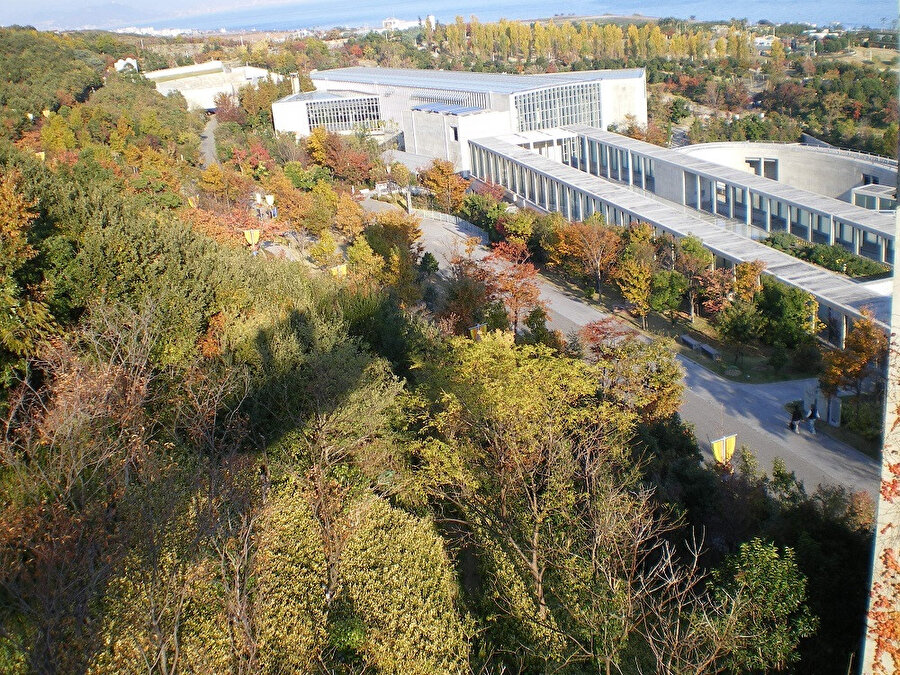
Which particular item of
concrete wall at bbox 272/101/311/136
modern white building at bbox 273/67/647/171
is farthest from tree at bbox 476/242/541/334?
concrete wall at bbox 272/101/311/136

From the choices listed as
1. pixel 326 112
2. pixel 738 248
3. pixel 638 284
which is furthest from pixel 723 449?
pixel 326 112

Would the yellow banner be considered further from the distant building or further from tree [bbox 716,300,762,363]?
the distant building

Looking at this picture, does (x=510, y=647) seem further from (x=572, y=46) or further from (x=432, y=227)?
(x=572, y=46)

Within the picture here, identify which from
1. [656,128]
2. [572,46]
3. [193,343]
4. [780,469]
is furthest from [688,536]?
[572,46]

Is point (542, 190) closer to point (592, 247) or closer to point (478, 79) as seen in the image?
point (592, 247)

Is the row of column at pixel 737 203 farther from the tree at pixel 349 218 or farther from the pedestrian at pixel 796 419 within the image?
the tree at pixel 349 218

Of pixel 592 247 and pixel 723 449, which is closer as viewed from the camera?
pixel 723 449
